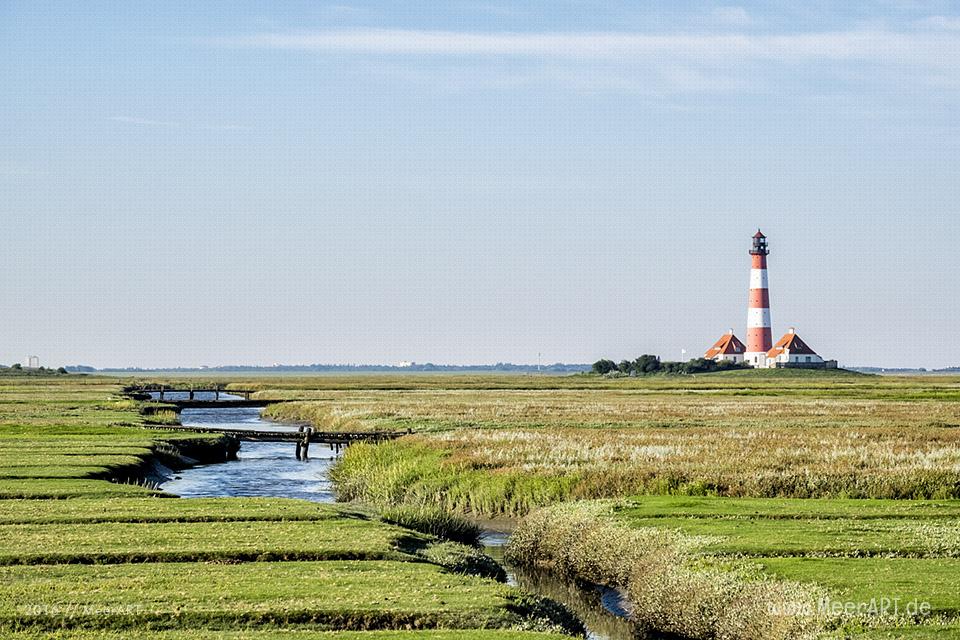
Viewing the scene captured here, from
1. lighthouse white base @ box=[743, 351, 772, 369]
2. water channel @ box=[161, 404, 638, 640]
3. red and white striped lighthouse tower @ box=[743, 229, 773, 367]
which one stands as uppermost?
red and white striped lighthouse tower @ box=[743, 229, 773, 367]

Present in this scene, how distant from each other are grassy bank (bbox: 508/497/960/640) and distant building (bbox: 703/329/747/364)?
163301mm

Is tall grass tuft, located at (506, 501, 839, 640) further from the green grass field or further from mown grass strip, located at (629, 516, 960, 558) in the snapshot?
mown grass strip, located at (629, 516, 960, 558)

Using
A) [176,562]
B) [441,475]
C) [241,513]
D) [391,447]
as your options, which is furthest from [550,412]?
[176,562]

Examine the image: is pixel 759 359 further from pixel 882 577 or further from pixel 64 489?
pixel 882 577

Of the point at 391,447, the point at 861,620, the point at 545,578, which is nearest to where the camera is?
the point at 861,620

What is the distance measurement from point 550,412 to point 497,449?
31574 millimetres

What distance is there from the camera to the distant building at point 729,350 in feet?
626

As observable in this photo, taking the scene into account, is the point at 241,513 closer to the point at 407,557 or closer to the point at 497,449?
the point at 407,557

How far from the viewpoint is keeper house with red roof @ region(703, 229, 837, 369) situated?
16475 centimetres

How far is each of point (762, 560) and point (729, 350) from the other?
175411 mm

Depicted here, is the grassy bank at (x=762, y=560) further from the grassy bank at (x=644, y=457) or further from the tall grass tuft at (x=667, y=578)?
the grassy bank at (x=644, y=457)

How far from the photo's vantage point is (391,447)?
49094 mm

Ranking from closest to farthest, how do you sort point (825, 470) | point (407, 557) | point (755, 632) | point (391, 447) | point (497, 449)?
1. point (755, 632)
2. point (407, 557)
3. point (825, 470)
4. point (497, 449)
5. point (391, 447)

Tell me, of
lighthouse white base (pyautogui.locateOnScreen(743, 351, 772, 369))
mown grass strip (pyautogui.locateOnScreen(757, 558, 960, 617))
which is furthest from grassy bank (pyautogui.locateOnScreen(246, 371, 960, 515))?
lighthouse white base (pyautogui.locateOnScreen(743, 351, 772, 369))
